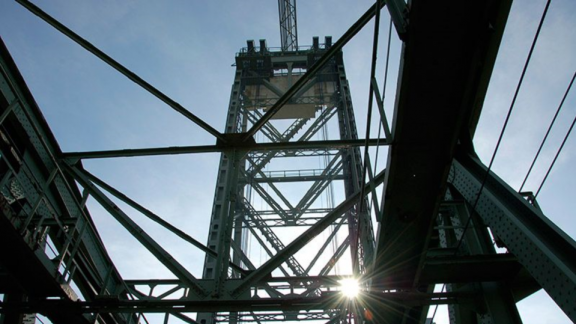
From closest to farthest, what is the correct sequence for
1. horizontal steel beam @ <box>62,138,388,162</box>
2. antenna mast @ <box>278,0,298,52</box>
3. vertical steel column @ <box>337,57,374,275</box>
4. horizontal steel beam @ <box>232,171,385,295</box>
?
horizontal steel beam @ <box>232,171,385,295</box>
horizontal steel beam @ <box>62,138,388,162</box>
vertical steel column @ <box>337,57,374,275</box>
antenna mast @ <box>278,0,298,52</box>

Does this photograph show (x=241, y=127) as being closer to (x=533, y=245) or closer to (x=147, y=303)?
(x=147, y=303)

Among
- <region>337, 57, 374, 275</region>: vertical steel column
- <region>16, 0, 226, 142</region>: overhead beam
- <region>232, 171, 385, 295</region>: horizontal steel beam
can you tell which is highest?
<region>337, 57, 374, 275</region>: vertical steel column

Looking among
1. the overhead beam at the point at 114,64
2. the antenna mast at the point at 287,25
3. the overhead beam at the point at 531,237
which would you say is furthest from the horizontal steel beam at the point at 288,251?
the antenna mast at the point at 287,25

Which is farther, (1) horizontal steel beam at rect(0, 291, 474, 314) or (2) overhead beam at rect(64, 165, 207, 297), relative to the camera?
(2) overhead beam at rect(64, 165, 207, 297)

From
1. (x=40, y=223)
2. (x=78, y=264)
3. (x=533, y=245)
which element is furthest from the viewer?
(x=78, y=264)

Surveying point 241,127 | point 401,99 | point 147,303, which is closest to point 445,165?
point 401,99

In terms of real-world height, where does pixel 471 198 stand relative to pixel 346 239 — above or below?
below

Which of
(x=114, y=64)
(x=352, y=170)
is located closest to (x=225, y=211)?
(x=114, y=64)

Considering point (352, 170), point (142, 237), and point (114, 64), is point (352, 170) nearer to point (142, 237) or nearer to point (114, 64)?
point (142, 237)

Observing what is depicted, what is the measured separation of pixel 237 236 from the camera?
11.7m

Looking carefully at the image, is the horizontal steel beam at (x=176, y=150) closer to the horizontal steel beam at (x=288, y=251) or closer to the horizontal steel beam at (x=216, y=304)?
the horizontal steel beam at (x=288, y=251)

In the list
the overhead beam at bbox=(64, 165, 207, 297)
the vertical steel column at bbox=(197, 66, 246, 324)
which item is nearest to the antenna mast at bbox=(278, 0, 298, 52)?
the vertical steel column at bbox=(197, 66, 246, 324)

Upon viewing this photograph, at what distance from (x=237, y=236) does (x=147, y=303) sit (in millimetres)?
6682

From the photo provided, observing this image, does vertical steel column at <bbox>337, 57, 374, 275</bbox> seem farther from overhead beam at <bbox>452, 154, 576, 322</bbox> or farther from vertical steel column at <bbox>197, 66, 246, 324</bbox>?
overhead beam at <bbox>452, 154, 576, 322</bbox>
